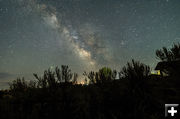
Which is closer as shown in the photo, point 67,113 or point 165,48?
point 67,113

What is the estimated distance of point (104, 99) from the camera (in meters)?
4.03

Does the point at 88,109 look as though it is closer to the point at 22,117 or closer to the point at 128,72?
the point at 22,117

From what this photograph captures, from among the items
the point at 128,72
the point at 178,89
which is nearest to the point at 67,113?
the point at 128,72

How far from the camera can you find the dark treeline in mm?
3291

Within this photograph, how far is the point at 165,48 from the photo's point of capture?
6430mm

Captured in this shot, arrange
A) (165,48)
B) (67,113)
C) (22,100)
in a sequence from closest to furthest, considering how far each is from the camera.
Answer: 1. (67,113)
2. (22,100)
3. (165,48)

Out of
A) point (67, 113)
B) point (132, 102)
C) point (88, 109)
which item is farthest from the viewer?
point (132, 102)

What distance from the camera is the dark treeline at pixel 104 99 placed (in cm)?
329

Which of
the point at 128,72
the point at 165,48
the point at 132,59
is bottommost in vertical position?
the point at 128,72

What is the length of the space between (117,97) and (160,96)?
1.45m

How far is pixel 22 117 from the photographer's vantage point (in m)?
3.06

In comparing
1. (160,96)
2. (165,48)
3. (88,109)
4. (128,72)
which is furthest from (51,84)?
(165,48)

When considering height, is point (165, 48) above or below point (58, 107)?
above

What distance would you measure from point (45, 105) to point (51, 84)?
4.60 ft
